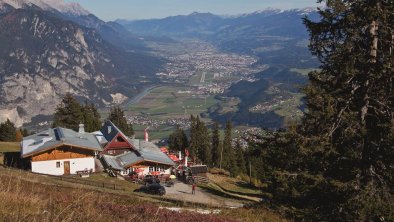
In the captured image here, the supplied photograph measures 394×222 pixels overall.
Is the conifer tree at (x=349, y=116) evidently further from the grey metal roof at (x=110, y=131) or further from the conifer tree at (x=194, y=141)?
the conifer tree at (x=194, y=141)

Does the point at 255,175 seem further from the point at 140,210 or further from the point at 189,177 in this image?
the point at 140,210

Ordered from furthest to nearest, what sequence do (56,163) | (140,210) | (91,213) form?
(56,163) → (140,210) → (91,213)

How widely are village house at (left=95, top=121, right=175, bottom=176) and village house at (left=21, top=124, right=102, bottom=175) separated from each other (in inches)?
142

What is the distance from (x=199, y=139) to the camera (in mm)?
96000

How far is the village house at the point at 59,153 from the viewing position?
49.6m

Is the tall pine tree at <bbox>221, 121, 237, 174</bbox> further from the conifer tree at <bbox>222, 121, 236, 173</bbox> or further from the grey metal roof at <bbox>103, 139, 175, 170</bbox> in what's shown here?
the grey metal roof at <bbox>103, 139, 175, 170</bbox>

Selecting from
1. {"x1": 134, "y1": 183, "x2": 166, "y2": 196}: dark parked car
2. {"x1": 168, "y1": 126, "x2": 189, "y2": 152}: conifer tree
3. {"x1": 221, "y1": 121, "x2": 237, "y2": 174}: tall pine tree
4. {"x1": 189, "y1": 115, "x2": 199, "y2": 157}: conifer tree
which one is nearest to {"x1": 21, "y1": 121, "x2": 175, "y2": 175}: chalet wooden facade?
{"x1": 134, "y1": 183, "x2": 166, "y2": 196}: dark parked car

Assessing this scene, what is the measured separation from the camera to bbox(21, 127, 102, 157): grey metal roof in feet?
162

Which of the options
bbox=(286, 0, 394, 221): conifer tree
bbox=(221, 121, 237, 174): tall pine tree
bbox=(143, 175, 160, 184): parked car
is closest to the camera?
bbox=(286, 0, 394, 221): conifer tree

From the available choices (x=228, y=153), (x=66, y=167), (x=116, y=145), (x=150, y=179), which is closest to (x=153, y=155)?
(x=116, y=145)

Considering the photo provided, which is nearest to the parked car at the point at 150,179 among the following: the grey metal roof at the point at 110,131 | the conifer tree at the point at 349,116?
the grey metal roof at the point at 110,131

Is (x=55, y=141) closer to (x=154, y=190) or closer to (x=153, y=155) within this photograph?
(x=153, y=155)

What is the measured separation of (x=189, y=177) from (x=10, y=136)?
53.1 m

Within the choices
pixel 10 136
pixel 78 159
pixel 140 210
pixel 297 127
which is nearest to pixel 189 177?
pixel 78 159
